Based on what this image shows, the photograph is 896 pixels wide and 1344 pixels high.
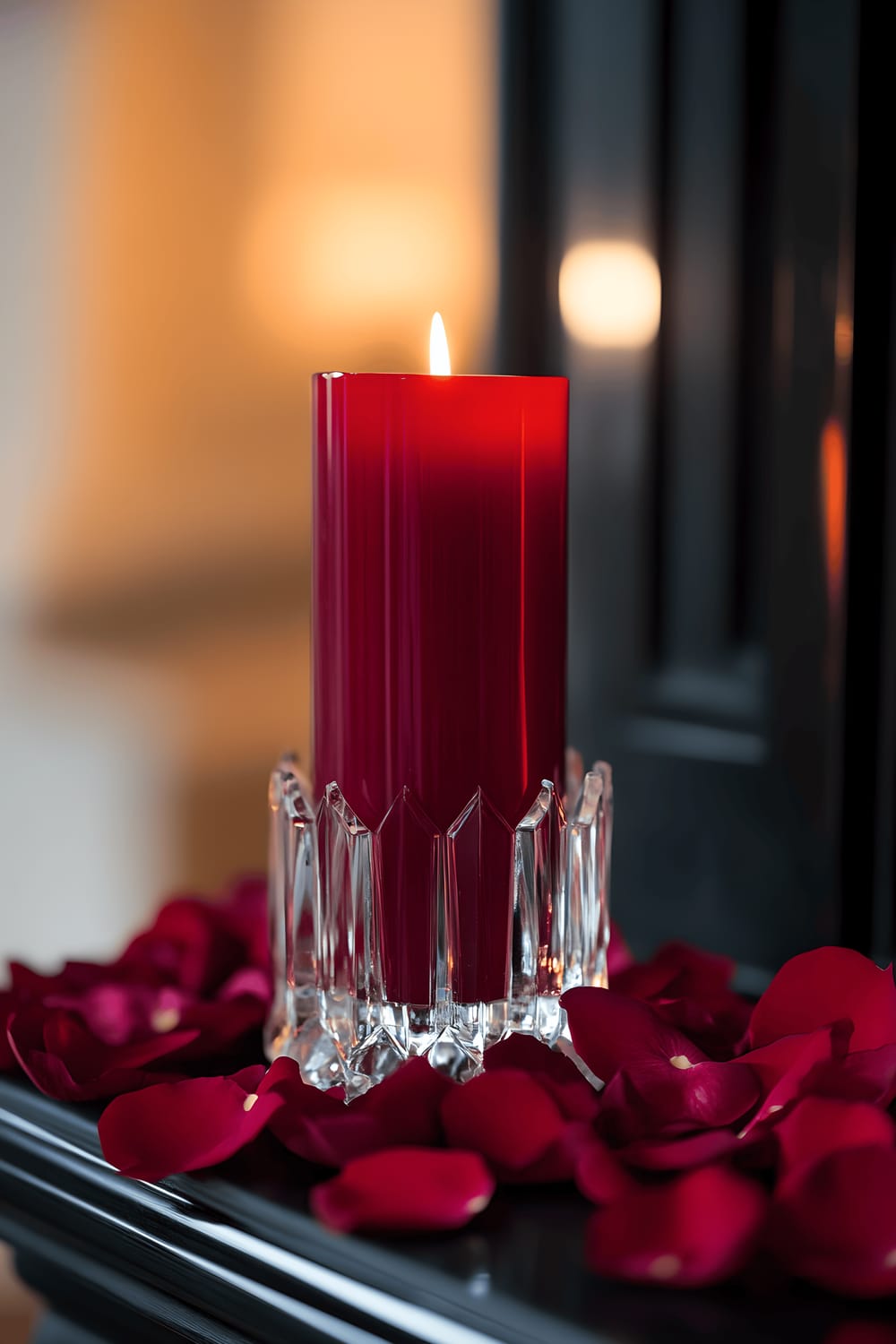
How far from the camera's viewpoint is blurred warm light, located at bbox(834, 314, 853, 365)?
601 millimetres

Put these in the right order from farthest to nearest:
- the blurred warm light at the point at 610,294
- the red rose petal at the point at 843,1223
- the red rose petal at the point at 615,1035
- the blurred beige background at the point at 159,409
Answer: the blurred beige background at the point at 159,409
the blurred warm light at the point at 610,294
the red rose petal at the point at 615,1035
the red rose petal at the point at 843,1223

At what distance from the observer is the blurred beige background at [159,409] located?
1083 mm

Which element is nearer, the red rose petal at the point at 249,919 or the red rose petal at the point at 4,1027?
the red rose petal at the point at 4,1027

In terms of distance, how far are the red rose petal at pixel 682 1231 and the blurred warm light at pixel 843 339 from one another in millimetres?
387

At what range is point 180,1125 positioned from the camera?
41cm

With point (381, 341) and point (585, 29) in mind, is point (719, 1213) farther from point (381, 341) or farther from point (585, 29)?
point (381, 341)

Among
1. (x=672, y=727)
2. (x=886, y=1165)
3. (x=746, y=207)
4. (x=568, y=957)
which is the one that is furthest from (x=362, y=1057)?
(x=746, y=207)

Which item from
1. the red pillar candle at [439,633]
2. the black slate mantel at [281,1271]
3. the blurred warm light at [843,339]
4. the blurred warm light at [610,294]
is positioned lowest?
the black slate mantel at [281,1271]

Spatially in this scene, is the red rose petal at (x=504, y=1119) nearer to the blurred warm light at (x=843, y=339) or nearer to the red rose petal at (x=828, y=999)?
the red rose petal at (x=828, y=999)

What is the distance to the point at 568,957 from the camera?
18.6 inches

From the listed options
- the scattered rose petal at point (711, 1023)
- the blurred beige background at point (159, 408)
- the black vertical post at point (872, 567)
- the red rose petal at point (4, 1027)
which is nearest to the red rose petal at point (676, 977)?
the scattered rose petal at point (711, 1023)

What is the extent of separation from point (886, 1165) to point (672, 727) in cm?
36

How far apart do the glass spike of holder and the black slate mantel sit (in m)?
0.05

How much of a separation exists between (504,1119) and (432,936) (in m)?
0.07
